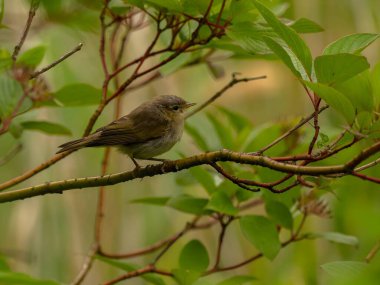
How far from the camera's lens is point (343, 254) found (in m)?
2.83

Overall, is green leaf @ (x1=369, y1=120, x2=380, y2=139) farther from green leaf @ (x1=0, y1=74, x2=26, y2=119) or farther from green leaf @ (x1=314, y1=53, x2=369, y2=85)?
green leaf @ (x1=0, y1=74, x2=26, y2=119)

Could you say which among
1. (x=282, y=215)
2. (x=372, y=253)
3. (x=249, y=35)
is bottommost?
(x=372, y=253)

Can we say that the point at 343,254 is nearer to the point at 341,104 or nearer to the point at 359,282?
the point at 341,104

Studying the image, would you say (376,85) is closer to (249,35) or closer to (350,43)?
(350,43)

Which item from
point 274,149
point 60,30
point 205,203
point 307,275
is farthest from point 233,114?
point 60,30

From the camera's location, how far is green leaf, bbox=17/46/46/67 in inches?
80.8

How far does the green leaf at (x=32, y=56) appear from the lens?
205 centimetres

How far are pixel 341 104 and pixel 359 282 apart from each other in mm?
676

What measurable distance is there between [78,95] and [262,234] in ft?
2.26

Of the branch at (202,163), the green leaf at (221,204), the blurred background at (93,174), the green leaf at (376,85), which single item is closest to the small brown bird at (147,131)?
the blurred background at (93,174)

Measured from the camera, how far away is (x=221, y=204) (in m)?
1.91

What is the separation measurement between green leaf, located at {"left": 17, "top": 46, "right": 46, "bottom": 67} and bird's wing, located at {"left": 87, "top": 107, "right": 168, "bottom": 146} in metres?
0.38

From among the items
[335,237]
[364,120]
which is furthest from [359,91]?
[335,237]

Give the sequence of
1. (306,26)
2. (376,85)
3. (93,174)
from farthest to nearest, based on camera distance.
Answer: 1. (93,174)
2. (306,26)
3. (376,85)
